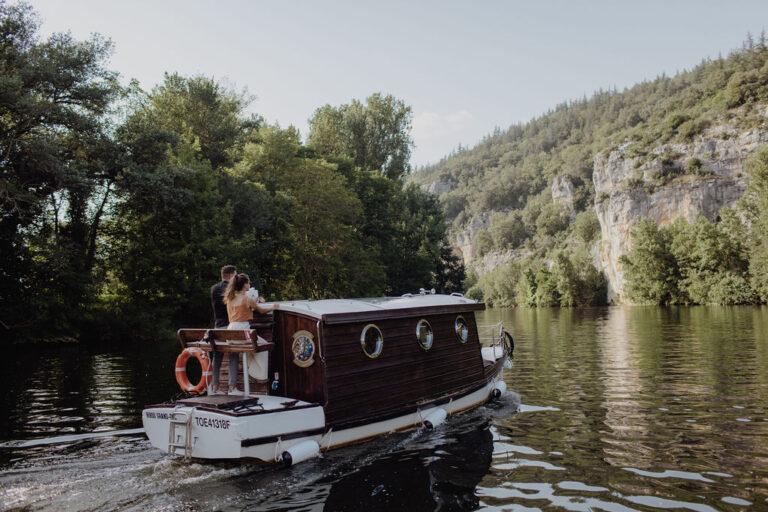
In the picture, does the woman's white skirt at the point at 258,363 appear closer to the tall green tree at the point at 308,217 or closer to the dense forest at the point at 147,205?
the dense forest at the point at 147,205

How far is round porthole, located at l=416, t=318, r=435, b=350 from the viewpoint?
Answer: 12.0 m

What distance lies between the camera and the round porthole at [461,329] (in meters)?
13.4

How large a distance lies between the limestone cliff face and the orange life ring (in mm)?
91133

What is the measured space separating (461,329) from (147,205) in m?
28.5

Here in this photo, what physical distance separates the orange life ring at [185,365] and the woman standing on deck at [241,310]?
0.78 metres

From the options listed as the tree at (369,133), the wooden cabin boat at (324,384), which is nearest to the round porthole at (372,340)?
the wooden cabin boat at (324,384)

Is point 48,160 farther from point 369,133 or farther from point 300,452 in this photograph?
point 369,133

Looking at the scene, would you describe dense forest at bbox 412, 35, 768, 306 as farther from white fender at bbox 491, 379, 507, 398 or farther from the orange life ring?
the orange life ring

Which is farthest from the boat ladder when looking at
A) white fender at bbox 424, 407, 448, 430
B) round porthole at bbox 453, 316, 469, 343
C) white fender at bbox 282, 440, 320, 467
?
round porthole at bbox 453, 316, 469, 343

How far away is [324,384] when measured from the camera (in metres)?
9.80

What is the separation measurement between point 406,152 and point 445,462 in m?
56.9

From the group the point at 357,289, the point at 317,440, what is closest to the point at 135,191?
the point at 357,289

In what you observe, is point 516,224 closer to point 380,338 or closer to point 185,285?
point 185,285

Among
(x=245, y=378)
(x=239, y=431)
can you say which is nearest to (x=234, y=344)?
(x=245, y=378)
